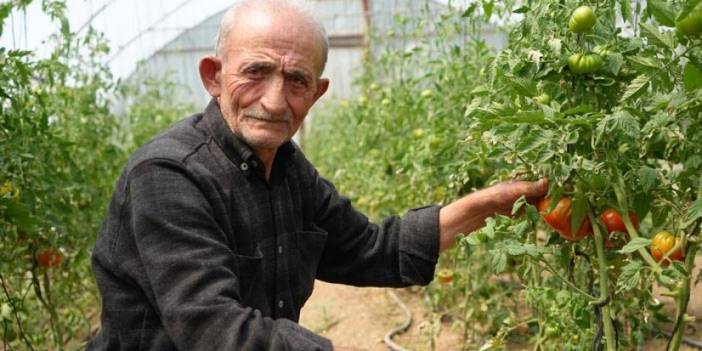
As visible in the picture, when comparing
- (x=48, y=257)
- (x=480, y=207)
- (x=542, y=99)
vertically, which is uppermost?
(x=542, y=99)

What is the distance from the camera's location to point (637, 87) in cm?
153

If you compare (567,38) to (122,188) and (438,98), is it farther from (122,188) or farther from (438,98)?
(438,98)

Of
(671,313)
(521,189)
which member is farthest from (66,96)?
(671,313)

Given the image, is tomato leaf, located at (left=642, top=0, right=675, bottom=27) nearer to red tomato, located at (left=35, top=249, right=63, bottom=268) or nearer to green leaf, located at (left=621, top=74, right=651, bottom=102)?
green leaf, located at (left=621, top=74, right=651, bottom=102)

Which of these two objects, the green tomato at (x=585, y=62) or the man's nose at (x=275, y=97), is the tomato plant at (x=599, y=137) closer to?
the green tomato at (x=585, y=62)

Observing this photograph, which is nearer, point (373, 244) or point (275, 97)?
point (275, 97)

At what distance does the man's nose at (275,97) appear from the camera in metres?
1.83

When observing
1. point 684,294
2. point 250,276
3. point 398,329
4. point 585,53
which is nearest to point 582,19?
point 585,53

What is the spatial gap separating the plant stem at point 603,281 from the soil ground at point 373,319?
135cm

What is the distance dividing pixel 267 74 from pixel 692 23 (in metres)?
0.85

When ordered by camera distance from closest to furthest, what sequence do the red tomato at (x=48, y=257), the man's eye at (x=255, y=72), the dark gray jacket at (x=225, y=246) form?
the dark gray jacket at (x=225, y=246) < the man's eye at (x=255, y=72) < the red tomato at (x=48, y=257)

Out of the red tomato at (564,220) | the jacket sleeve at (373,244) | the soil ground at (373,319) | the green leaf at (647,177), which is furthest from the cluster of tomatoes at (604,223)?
the soil ground at (373,319)

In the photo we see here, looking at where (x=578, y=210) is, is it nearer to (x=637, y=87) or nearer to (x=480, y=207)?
(x=637, y=87)

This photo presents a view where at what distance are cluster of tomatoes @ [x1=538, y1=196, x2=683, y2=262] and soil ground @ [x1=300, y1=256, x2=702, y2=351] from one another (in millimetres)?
1328
